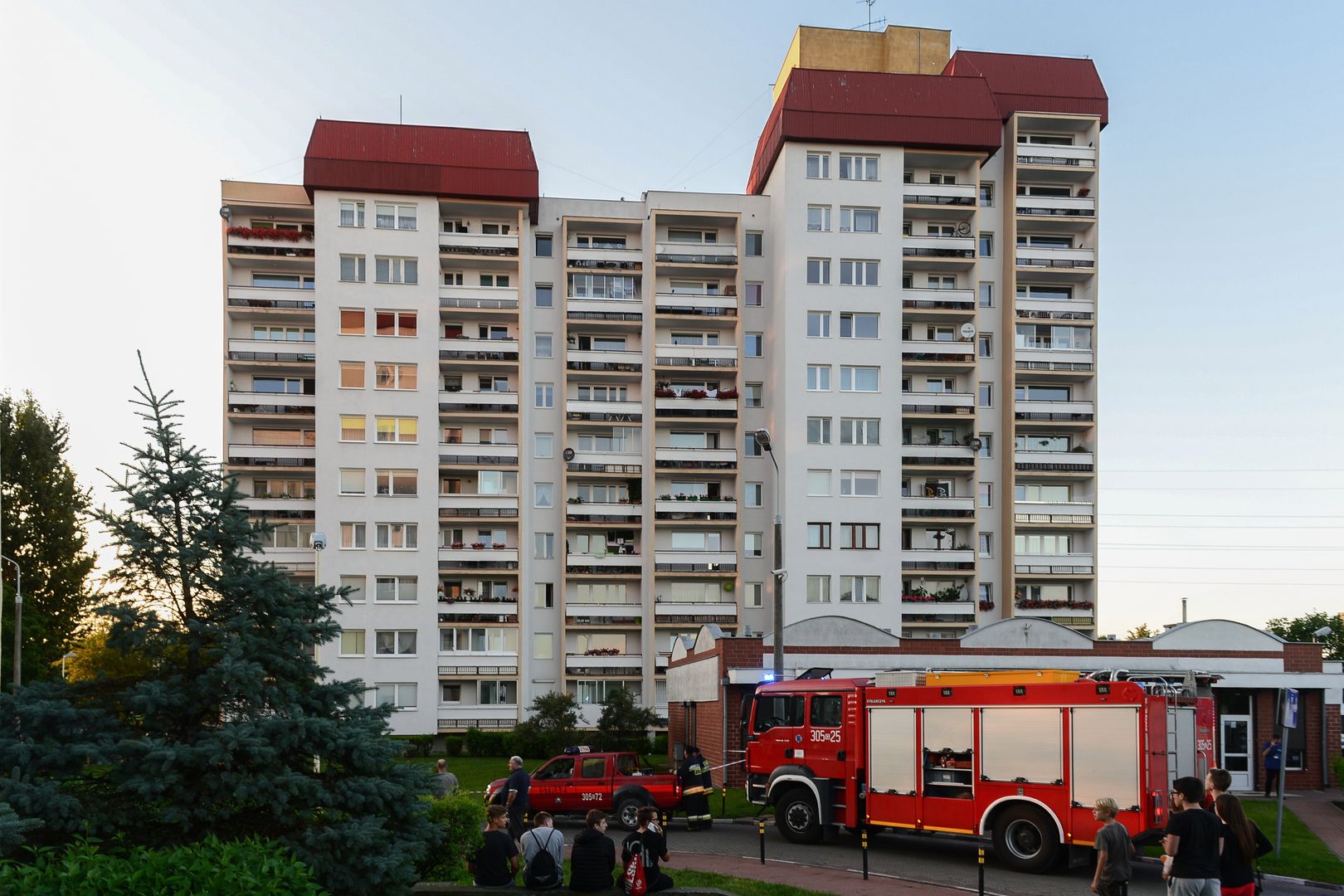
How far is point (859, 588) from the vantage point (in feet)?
188

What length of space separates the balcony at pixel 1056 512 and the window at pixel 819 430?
1076cm

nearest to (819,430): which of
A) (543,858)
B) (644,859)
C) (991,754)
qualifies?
(991,754)

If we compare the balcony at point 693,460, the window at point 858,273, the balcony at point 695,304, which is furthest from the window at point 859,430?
the balcony at point 695,304

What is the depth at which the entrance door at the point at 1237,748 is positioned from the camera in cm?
3684

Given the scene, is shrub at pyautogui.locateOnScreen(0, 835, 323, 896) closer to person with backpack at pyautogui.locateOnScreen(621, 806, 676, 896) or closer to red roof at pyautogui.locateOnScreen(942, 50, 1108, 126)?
person with backpack at pyautogui.locateOnScreen(621, 806, 676, 896)

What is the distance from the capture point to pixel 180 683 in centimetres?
1225

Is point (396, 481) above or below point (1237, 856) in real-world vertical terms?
above

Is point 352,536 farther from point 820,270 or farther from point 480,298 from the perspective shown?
point 820,270

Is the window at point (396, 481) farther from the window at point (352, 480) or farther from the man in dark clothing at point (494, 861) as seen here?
the man in dark clothing at point (494, 861)

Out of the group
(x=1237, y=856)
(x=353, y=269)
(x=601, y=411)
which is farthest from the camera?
(x=601, y=411)

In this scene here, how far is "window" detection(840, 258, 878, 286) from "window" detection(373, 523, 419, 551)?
24.7 metres

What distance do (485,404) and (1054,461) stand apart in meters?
29.4

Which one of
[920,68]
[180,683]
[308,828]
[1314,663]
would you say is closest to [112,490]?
[180,683]

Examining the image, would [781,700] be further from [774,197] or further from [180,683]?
[774,197]
